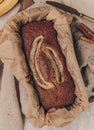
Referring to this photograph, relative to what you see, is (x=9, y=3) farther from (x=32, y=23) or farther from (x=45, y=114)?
(x=45, y=114)

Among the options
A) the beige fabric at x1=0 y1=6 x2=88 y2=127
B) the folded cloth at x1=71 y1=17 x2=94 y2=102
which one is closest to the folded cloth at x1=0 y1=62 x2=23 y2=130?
the beige fabric at x1=0 y1=6 x2=88 y2=127

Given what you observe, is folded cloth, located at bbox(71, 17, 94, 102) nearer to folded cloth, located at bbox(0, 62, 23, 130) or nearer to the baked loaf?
the baked loaf

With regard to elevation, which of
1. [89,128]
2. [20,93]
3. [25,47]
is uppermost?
[25,47]

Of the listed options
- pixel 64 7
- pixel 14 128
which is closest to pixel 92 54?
pixel 64 7

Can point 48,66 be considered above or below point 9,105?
above

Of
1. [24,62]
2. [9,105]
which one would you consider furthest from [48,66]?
[9,105]

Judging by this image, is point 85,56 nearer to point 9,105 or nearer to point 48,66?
point 48,66
